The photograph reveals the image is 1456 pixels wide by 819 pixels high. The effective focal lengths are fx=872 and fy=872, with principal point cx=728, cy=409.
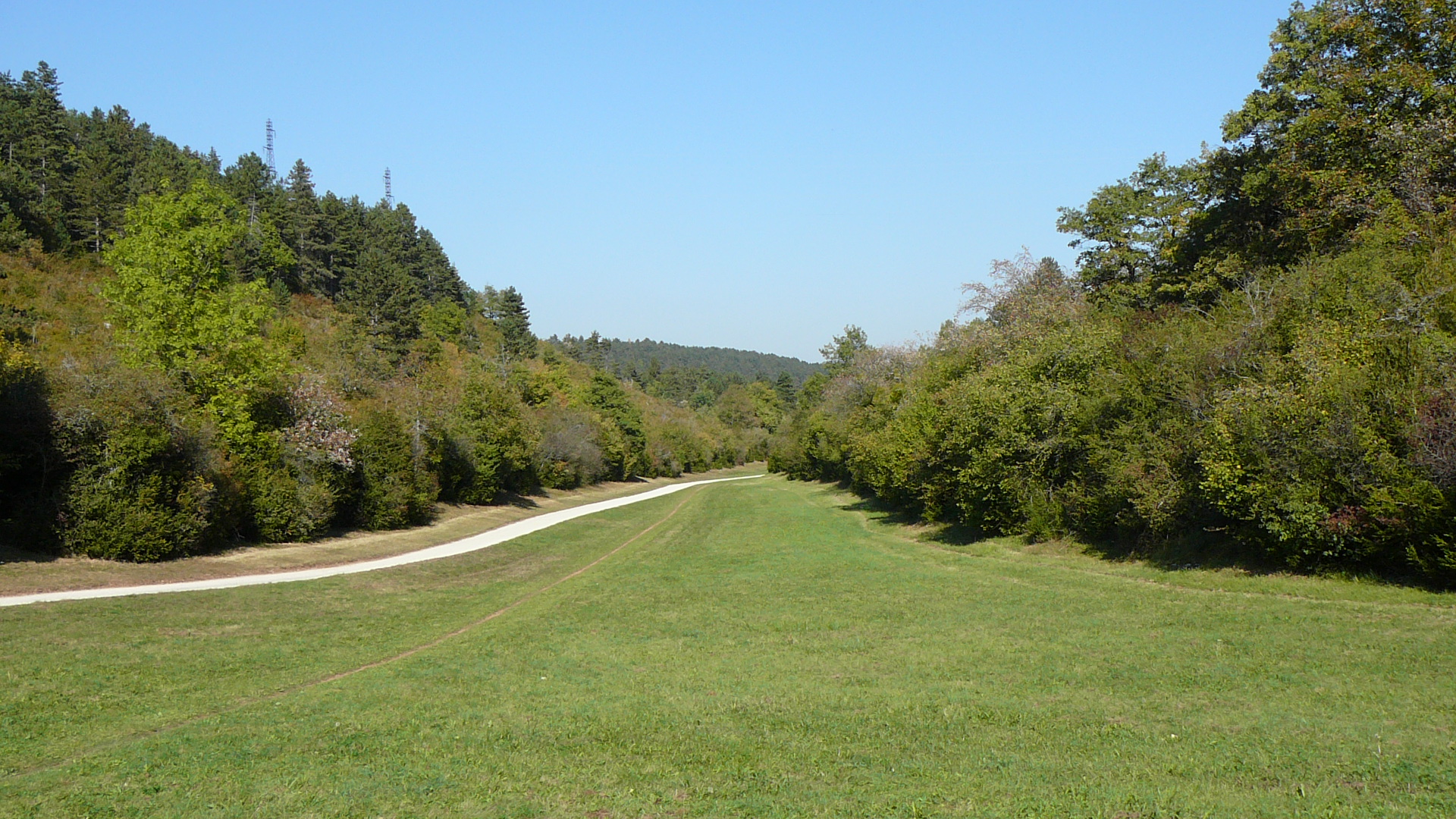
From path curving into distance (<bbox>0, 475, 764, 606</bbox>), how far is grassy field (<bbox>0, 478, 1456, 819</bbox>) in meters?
1.48

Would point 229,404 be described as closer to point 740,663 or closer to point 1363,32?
point 740,663

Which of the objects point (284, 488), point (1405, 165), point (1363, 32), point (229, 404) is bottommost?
point (284, 488)

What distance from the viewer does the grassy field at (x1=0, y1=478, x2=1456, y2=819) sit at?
289 inches

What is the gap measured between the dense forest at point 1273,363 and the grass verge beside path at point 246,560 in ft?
69.4

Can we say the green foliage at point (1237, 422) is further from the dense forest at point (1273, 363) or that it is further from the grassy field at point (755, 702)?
the grassy field at point (755, 702)

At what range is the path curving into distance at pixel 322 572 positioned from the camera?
19.0 meters

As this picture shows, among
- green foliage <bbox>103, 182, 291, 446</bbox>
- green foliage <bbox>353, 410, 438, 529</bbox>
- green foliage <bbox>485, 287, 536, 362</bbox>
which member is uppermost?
green foliage <bbox>485, 287, 536, 362</bbox>

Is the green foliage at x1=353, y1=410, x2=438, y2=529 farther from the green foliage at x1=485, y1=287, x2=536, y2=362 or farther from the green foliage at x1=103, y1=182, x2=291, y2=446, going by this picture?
the green foliage at x1=485, y1=287, x2=536, y2=362

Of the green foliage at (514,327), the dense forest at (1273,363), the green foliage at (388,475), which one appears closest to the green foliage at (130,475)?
the green foliage at (388,475)

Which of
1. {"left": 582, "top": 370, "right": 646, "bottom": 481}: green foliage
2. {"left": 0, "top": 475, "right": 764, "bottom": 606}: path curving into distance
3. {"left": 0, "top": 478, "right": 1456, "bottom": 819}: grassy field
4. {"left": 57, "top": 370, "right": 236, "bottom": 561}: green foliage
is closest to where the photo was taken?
{"left": 0, "top": 478, "right": 1456, "bottom": 819}: grassy field

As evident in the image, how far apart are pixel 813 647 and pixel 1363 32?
2325cm

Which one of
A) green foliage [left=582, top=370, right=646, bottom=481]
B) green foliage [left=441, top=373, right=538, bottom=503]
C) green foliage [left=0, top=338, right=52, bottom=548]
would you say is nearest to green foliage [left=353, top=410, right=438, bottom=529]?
green foliage [left=441, top=373, right=538, bottom=503]

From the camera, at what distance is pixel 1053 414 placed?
27438 millimetres

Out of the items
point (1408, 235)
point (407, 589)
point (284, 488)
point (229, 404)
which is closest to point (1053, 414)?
point (1408, 235)
